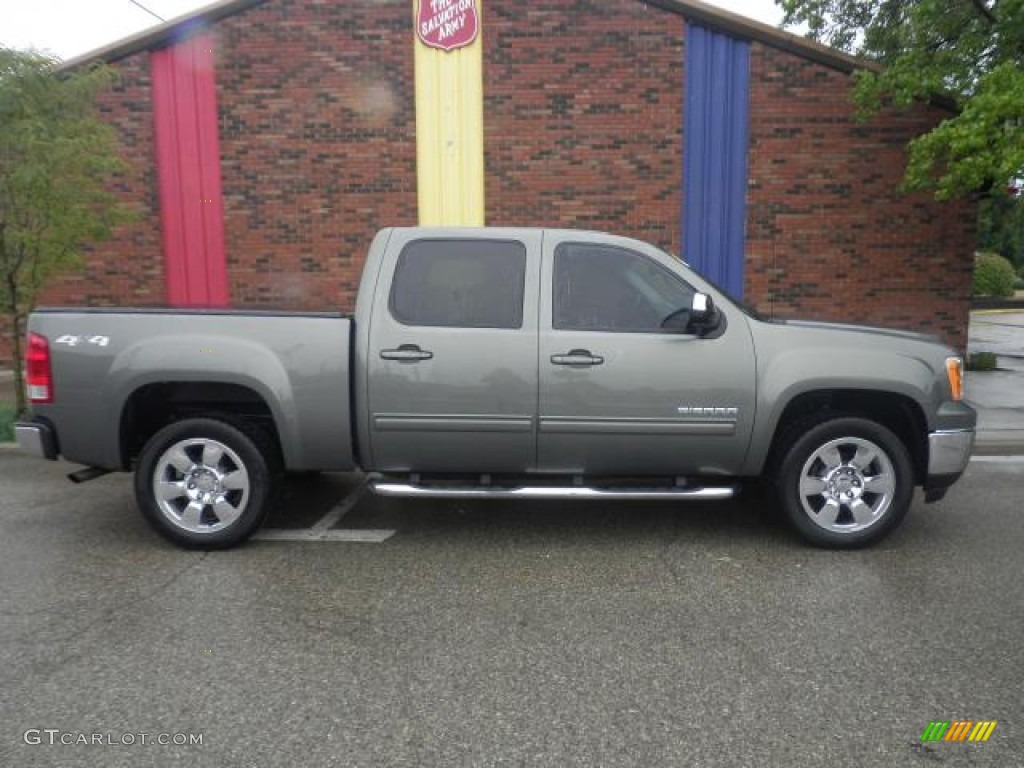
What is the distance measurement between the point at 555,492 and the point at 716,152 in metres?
8.02

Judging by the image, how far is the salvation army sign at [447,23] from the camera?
10.5 metres

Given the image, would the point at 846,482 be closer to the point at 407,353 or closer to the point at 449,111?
the point at 407,353

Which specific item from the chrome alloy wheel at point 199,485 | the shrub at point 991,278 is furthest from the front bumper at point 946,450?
the shrub at point 991,278

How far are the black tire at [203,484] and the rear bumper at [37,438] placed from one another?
515 millimetres

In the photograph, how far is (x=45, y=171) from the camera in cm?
695

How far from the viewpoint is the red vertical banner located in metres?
10.7

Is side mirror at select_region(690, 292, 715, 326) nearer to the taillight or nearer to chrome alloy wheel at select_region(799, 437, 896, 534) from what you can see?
chrome alloy wheel at select_region(799, 437, 896, 534)

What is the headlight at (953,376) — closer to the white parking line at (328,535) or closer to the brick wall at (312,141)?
the white parking line at (328,535)

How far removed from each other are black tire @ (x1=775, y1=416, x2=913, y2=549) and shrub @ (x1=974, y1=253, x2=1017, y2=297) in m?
31.6

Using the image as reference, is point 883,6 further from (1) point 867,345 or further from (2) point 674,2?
(1) point 867,345

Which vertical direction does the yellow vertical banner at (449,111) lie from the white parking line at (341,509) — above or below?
above

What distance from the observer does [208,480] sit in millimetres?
4402

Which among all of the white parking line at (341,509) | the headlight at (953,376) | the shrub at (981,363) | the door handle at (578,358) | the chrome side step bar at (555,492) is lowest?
the white parking line at (341,509)

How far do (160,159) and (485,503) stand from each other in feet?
27.5
